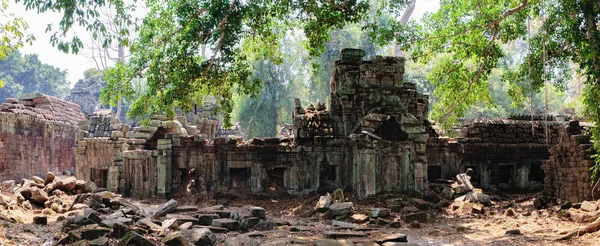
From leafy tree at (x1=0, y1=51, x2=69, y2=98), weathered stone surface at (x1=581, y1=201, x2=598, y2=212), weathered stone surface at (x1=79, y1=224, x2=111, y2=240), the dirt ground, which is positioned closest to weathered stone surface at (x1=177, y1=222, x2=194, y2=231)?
the dirt ground

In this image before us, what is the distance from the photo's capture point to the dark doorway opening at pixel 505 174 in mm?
17531

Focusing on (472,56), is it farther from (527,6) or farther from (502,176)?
(502,176)

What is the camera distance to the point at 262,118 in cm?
3472

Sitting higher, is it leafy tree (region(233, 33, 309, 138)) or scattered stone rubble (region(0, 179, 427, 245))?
leafy tree (region(233, 33, 309, 138))

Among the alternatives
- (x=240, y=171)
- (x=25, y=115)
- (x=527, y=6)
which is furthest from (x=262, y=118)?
(x=527, y=6)

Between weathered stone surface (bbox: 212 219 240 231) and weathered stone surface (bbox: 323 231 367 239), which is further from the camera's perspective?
weathered stone surface (bbox: 212 219 240 231)

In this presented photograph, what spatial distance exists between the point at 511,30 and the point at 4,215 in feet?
40.9

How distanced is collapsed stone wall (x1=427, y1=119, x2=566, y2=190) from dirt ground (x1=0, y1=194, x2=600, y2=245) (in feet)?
8.96

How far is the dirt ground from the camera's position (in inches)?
358

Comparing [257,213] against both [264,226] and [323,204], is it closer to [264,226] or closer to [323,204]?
[264,226]

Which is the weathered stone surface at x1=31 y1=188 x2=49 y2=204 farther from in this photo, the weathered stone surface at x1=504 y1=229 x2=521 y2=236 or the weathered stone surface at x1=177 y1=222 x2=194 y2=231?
the weathered stone surface at x1=504 y1=229 x2=521 y2=236

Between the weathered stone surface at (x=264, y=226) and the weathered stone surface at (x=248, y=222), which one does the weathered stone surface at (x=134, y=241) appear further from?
the weathered stone surface at (x=264, y=226)

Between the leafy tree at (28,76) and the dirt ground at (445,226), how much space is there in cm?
3930

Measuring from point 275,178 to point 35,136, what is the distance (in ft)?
39.6
